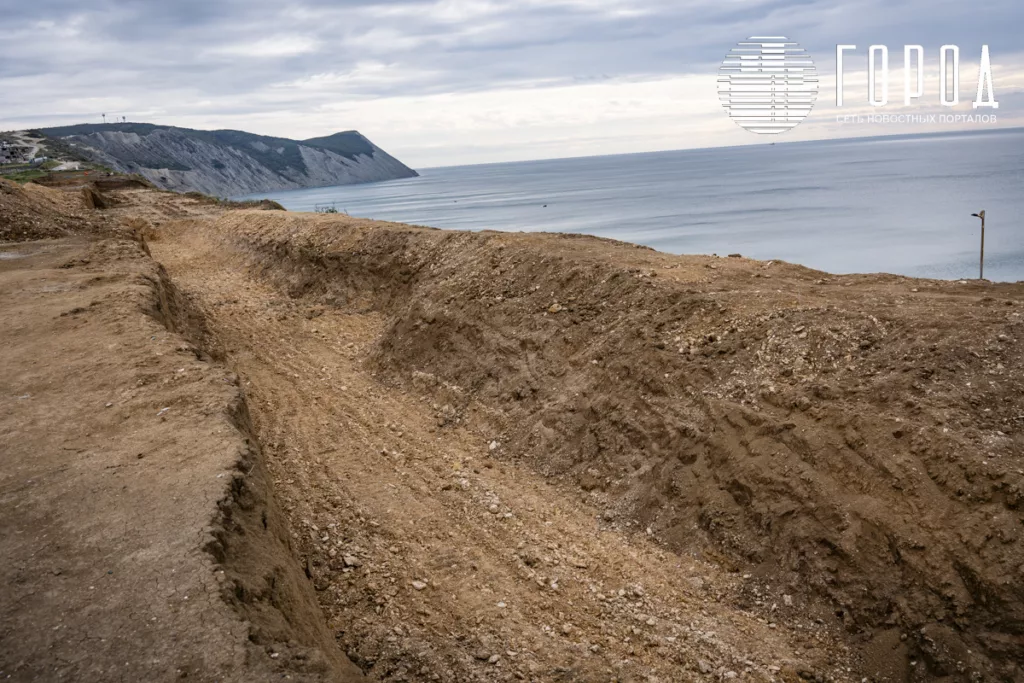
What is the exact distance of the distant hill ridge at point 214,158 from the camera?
8225 cm

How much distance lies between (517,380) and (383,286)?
18.6 feet

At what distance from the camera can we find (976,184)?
5497cm

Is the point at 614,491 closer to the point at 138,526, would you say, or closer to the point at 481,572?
the point at 481,572

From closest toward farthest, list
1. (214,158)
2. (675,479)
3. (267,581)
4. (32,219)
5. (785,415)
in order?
(267,581) < (785,415) < (675,479) < (32,219) < (214,158)

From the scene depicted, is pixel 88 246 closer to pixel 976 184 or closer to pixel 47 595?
pixel 47 595

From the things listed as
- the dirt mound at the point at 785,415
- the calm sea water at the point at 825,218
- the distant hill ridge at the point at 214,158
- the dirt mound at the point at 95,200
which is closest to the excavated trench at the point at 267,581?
the dirt mound at the point at 785,415

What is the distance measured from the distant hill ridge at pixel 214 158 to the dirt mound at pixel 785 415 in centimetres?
7150

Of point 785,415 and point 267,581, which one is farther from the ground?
point 785,415

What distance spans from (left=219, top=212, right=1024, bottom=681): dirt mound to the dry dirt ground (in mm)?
27

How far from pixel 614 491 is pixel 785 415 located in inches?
82.0

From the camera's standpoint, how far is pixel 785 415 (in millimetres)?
7477

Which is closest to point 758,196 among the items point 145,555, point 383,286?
point 383,286

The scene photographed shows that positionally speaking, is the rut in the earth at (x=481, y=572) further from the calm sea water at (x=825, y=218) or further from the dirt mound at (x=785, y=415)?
the calm sea water at (x=825, y=218)

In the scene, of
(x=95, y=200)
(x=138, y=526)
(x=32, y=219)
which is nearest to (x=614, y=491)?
(x=138, y=526)
